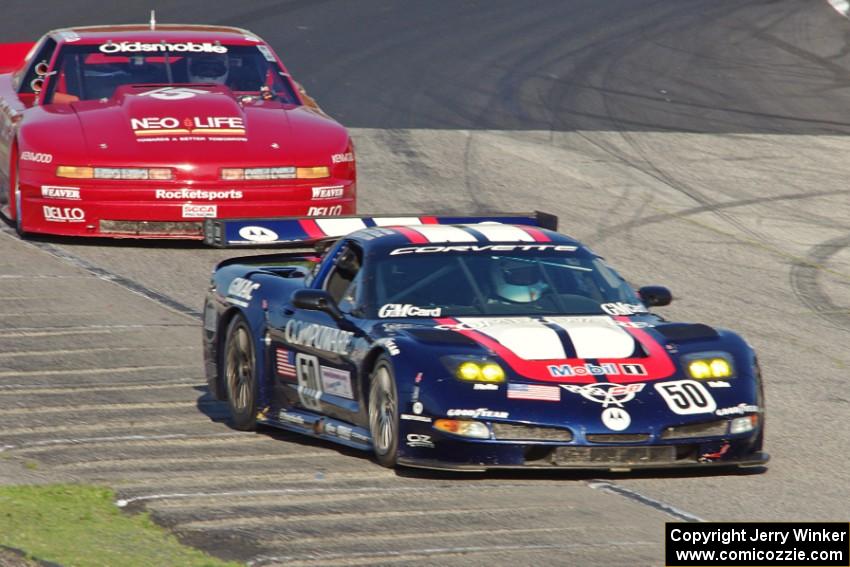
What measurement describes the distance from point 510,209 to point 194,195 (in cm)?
334

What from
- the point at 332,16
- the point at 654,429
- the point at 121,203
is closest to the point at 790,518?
the point at 654,429

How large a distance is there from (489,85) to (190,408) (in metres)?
12.8

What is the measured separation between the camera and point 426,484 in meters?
8.25

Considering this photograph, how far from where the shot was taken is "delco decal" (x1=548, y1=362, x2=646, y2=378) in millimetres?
8375

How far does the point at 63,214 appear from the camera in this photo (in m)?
14.7

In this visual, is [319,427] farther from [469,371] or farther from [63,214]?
[63,214]

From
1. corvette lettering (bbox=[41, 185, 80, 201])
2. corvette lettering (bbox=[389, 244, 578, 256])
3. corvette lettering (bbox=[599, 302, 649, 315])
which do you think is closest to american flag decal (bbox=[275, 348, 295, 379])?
corvette lettering (bbox=[389, 244, 578, 256])

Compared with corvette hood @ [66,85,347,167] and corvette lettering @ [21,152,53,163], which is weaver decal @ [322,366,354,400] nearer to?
corvette hood @ [66,85,347,167]

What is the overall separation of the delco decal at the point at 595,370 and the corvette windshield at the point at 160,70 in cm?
788

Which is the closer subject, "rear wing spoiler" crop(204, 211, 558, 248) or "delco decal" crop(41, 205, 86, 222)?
"rear wing spoiler" crop(204, 211, 558, 248)

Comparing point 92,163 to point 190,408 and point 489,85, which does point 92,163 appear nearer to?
point 190,408

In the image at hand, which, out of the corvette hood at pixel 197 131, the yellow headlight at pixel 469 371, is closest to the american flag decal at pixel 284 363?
the yellow headlight at pixel 469 371
